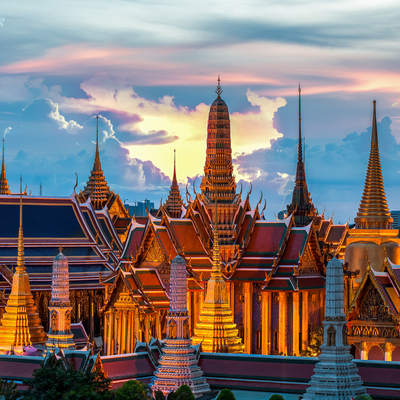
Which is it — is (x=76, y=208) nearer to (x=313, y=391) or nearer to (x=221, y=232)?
(x=221, y=232)

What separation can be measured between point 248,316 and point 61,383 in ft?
53.8

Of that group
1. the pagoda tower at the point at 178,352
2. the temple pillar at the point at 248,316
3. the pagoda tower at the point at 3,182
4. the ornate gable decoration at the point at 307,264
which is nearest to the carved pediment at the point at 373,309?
the pagoda tower at the point at 178,352

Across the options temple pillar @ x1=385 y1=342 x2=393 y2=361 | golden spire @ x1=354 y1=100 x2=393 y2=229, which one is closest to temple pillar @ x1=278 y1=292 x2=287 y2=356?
golden spire @ x1=354 y1=100 x2=393 y2=229

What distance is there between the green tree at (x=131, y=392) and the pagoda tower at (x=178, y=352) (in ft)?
5.66

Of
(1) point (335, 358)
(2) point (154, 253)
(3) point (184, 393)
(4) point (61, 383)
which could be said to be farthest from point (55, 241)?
(1) point (335, 358)

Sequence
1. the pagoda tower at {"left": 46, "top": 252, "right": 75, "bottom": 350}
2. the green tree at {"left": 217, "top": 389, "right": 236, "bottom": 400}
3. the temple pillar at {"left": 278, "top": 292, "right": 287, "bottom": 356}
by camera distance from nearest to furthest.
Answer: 1. the green tree at {"left": 217, "top": 389, "right": 236, "bottom": 400}
2. the pagoda tower at {"left": 46, "top": 252, "right": 75, "bottom": 350}
3. the temple pillar at {"left": 278, "top": 292, "right": 287, "bottom": 356}

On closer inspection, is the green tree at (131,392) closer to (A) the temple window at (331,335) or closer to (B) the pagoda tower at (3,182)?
(A) the temple window at (331,335)

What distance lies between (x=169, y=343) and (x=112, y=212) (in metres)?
40.7

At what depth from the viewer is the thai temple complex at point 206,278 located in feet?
121

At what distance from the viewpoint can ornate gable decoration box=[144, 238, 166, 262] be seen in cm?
4834

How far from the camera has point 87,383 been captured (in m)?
32.5

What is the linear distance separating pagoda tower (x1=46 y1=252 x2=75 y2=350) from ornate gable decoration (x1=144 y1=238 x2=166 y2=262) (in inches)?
457

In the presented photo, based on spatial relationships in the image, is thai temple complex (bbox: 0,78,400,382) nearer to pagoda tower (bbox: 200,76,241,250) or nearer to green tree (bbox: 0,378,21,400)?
pagoda tower (bbox: 200,76,241,250)

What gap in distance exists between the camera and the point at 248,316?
48.2 meters
